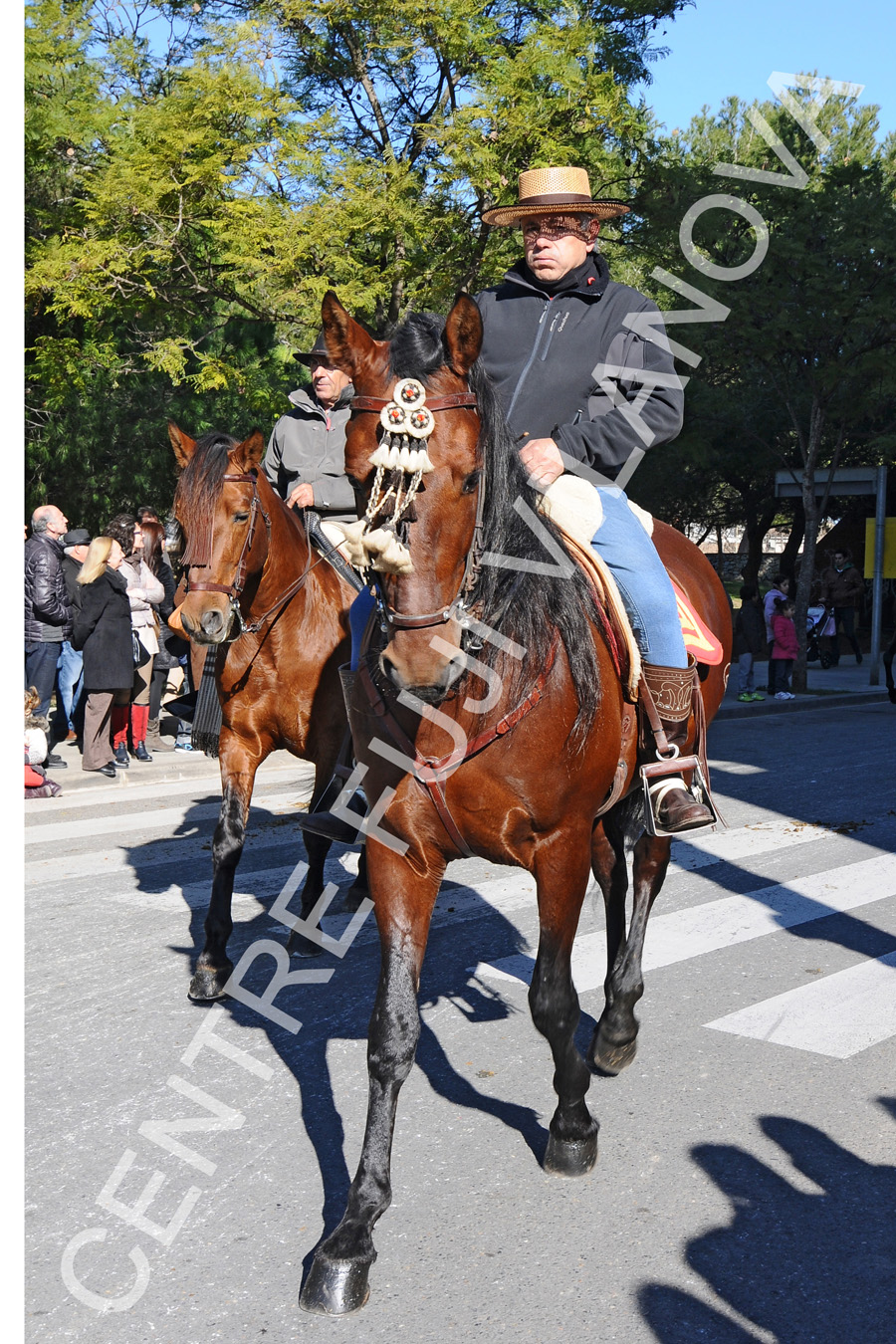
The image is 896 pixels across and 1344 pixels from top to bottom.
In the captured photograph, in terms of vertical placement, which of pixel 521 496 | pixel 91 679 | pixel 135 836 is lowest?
pixel 135 836

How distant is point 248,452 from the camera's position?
543 centimetres

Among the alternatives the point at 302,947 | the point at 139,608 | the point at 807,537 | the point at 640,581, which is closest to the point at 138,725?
the point at 139,608

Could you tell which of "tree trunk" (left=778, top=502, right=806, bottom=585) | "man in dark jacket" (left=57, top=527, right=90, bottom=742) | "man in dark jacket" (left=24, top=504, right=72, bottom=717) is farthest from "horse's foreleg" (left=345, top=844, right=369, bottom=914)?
"tree trunk" (left=778, top=502, right=806, bottom=585)

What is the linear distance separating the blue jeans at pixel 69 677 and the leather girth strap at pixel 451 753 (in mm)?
9014

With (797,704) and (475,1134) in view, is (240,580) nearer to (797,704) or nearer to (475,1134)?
(475,1134)

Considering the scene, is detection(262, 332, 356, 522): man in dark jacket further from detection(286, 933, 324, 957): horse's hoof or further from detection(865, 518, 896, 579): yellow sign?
detection(865, 518, 896, 579): yellow sign

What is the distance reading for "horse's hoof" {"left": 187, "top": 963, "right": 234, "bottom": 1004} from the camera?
204 inches

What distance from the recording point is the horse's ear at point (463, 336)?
2.95m

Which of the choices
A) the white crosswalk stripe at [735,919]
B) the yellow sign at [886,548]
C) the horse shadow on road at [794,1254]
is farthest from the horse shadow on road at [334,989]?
the yellow sign at [886,548]

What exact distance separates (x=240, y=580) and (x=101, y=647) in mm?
6116

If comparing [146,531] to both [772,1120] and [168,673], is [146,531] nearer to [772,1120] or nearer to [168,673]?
[168,673]

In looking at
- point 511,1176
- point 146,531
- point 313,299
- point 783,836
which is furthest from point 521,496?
point 313,299

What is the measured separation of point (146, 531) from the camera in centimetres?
1227

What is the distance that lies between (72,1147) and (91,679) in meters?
→ 7.66
